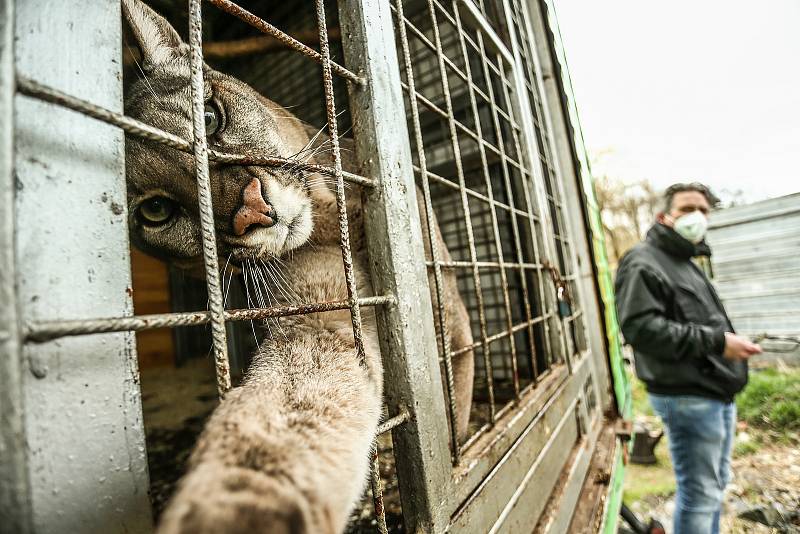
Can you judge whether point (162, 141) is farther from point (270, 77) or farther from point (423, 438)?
point (270, 77)

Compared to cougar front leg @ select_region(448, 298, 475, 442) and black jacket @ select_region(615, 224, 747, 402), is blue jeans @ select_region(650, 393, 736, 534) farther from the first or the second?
Result: cougar front leg @ select_region(448, 298, 475, 442)

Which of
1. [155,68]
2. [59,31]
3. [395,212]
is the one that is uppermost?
[155,68]

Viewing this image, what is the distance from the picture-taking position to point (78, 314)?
1.89ft

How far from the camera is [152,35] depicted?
162 centimetres

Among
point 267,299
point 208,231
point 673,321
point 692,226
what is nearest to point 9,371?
point 208,231

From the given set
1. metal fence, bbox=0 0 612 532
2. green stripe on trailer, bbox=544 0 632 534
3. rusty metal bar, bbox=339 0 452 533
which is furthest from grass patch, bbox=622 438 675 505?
rusty metal bar, bbox=339 0 452 533

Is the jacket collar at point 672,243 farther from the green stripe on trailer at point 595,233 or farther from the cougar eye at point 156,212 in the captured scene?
the cougar eye at point 156,212

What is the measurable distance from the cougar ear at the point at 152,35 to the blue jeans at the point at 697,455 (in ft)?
11.6

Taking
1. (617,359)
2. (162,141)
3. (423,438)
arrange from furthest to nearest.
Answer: (617,359)
(423,438)
(162,141)

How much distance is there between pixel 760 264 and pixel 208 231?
9609mm

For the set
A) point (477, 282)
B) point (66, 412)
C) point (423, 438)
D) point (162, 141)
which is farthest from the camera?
point (477, 282)

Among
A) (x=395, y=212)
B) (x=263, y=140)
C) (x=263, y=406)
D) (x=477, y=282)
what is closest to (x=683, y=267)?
(x=477, y=282)

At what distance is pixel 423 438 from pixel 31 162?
98cm

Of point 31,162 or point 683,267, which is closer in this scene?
point 31,162
